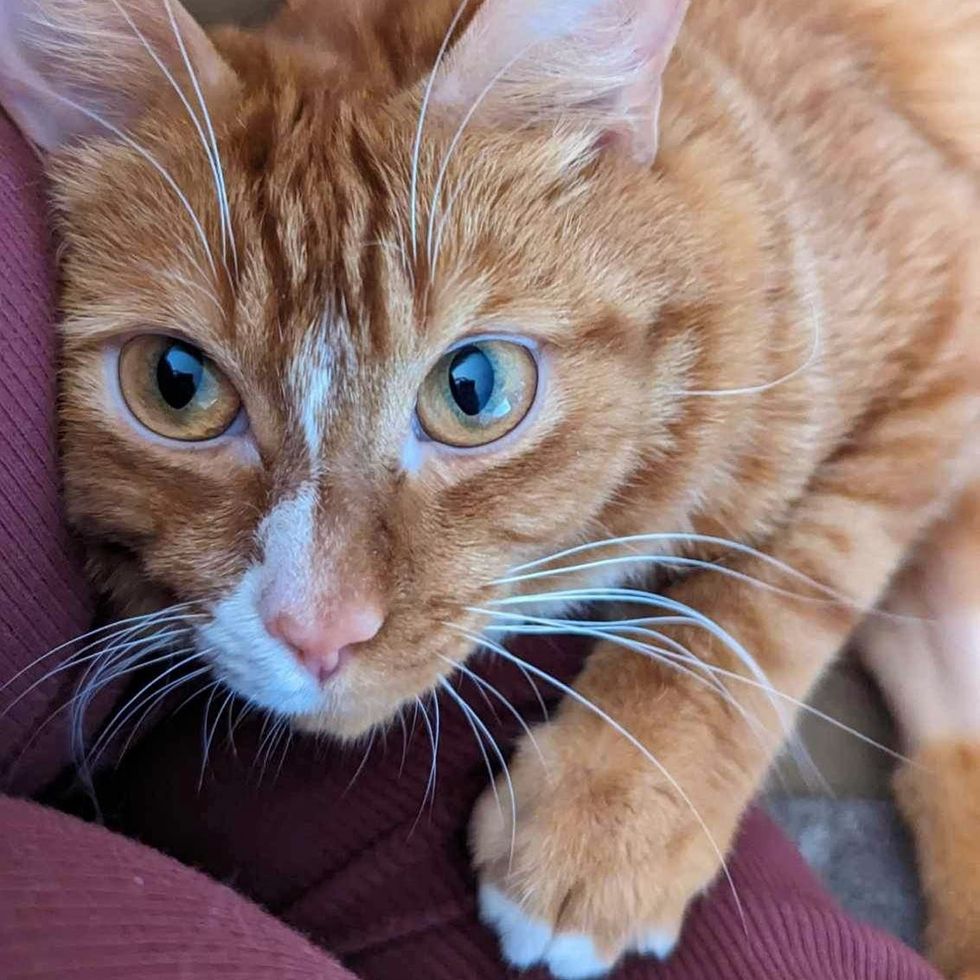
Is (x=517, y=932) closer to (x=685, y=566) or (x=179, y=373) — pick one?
(x=685, y=566)

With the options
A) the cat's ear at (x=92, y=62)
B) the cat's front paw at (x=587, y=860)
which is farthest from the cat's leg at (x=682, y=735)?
the cat's ear at (x=92, y=62)

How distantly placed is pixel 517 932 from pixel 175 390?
551 mm

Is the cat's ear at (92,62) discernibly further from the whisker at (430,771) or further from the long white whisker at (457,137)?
the whisker at (430,771)

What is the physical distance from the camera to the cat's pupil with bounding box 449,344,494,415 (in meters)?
0.87

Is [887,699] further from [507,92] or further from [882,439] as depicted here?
[507,92]

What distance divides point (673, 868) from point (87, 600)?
1.91 ft

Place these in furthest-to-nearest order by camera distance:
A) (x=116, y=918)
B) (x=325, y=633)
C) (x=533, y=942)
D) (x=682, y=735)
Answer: (x=682, y=735), (x=533, y=942), (x=325, y=633), (x=116, y=918)

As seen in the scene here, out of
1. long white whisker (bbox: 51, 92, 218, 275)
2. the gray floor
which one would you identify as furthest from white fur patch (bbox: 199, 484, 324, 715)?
the gray floor

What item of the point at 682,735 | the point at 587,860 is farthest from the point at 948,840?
the point at 587,860

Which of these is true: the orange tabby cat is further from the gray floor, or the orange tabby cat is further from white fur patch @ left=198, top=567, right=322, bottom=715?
the gray floor

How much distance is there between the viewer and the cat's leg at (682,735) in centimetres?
95

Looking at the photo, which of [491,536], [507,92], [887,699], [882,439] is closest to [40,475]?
[491,536]

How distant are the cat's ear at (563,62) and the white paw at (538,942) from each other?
0.68 m

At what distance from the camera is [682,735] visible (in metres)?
1.04
